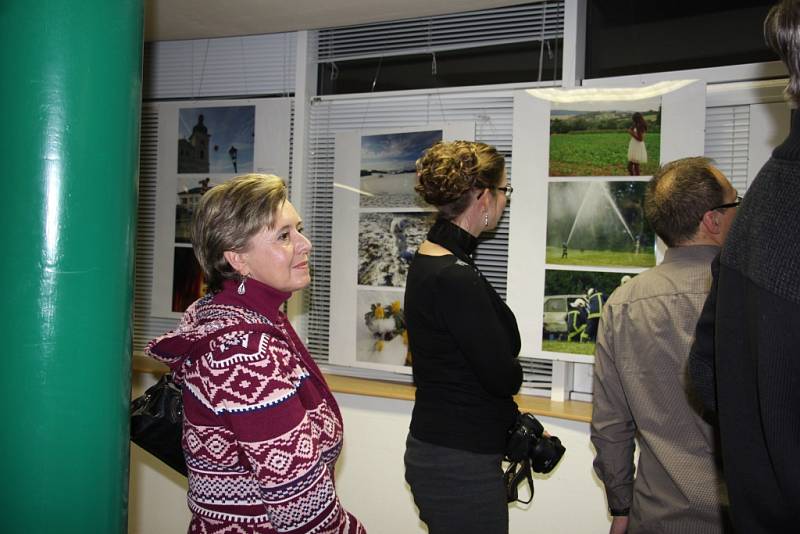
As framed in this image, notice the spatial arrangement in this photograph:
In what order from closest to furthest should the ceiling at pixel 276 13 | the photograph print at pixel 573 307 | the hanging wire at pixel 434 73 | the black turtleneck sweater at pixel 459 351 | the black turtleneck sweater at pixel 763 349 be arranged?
the black turtleneck sweater at pixel 763 349 < the black turtleneck sweater at pixel 459 351 < the photograph print at pixel 573 307 < the ceiling at pixel 276 13 < the hanging wire at pixel 434 73

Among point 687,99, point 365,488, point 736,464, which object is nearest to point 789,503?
point 736,464

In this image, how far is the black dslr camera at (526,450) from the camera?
6.79ft

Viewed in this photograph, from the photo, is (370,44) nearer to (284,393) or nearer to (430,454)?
(430,454)

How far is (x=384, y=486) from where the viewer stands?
344 centimetres

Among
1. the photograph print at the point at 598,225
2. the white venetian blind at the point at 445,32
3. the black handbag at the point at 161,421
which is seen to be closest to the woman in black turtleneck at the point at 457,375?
the black handbag at the point at 161,421

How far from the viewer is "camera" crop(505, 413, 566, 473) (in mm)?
2066

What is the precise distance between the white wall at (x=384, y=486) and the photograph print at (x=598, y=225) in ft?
2.62

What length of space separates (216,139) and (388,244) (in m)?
1.31

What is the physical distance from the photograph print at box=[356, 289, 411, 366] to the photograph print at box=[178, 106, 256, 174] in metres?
1.13

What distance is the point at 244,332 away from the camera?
143 cm

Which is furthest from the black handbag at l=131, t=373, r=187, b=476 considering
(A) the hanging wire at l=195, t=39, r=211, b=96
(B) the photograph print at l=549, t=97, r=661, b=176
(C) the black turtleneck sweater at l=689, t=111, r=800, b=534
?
(A) the hanging wire at l=195, t=39, r=211, b=96

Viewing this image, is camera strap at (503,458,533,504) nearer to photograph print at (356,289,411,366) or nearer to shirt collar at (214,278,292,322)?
shirt collar at (214,278,292,322)

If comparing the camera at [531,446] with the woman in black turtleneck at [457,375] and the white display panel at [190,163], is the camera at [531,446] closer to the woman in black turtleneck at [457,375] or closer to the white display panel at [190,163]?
the woman in black turtleneck at [457,375]

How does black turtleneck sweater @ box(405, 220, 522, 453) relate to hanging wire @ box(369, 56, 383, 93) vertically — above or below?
below
